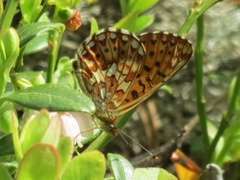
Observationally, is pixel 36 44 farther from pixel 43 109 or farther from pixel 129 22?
pixel 43 109

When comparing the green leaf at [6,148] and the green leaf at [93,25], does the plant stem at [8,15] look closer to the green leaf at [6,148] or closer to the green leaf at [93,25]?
the green leaf at [6,148]

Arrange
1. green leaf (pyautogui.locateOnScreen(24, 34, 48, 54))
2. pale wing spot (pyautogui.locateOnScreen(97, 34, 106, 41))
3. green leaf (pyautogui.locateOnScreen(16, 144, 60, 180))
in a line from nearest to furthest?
green leaf (pyautogui.locateOnScreen(16, 144, 60, 180))
pale wing spot (pyautogui.locateOnScreen(97, 34, 106, 41))
green leaf (pyautogui.locateOnScreen(24, 34, 48, 54))

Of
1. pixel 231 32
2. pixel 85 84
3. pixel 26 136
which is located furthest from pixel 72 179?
pixel 231 32

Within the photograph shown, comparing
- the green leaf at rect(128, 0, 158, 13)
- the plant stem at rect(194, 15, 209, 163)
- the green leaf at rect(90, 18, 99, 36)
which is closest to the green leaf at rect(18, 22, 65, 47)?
the green leaf at rect(90, 18, 99, 36)

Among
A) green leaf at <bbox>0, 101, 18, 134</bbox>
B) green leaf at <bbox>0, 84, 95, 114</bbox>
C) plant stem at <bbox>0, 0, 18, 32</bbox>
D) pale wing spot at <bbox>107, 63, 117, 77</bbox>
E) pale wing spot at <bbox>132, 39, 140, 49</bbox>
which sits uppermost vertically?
plant stem at <bbox>0, 0, 18, 32</bbox>

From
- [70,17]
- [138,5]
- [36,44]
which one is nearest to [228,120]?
[138,5]

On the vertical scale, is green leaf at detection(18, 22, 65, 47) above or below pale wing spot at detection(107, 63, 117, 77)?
above

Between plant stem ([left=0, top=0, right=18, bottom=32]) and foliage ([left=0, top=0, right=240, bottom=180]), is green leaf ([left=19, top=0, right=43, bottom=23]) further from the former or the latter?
plant stem ([left=0, top=0, right=18, bottom=32])
